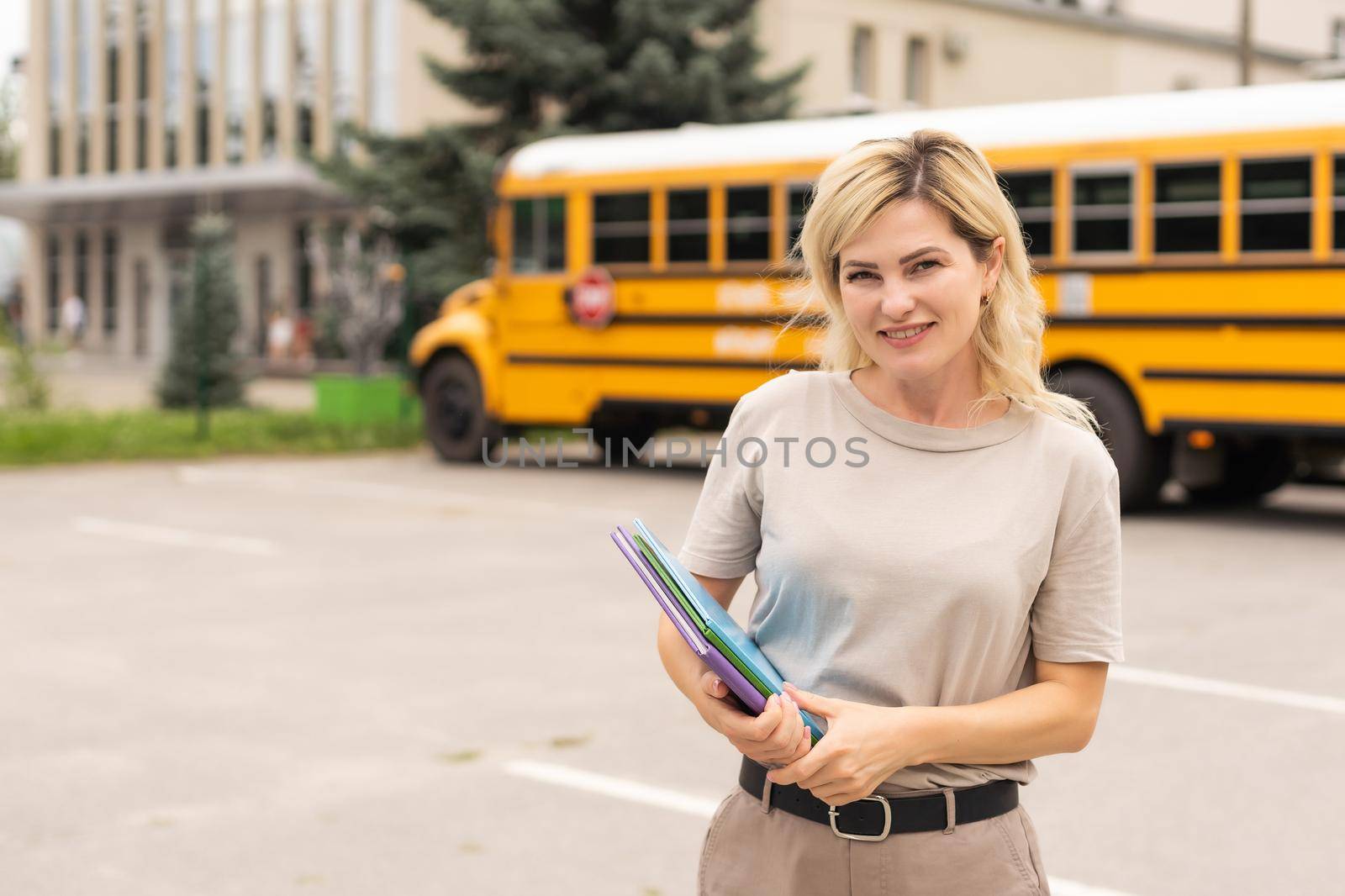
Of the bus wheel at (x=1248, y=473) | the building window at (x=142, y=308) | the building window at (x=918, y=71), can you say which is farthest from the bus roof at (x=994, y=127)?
the building window at (x=142, y=308)

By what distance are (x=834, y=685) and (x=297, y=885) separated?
264 cm

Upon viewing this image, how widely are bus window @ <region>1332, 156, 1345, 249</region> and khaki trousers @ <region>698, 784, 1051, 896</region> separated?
1044cm

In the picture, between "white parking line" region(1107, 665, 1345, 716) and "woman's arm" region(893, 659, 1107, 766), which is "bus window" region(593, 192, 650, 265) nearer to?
"white parking line" region(1107, 665, 1345, 716)

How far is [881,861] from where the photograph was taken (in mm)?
2223

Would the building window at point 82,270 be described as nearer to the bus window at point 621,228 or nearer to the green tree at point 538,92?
the green tree at point 538,92

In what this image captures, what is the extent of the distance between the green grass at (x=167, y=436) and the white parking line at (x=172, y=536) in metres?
5.10

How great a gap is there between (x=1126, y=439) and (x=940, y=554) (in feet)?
36.2

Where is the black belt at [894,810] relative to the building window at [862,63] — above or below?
below

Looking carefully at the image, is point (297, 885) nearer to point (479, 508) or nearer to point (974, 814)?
point (974, 814)

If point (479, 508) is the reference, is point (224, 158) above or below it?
above

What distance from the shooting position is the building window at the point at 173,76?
45.7 meters

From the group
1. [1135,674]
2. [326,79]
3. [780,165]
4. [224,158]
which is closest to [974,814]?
[1135,674]

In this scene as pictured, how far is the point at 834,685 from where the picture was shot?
2.21 metres

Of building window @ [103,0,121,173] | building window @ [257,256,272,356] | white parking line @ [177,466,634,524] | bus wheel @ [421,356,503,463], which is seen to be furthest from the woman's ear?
building window @ [103,0,121,173]
